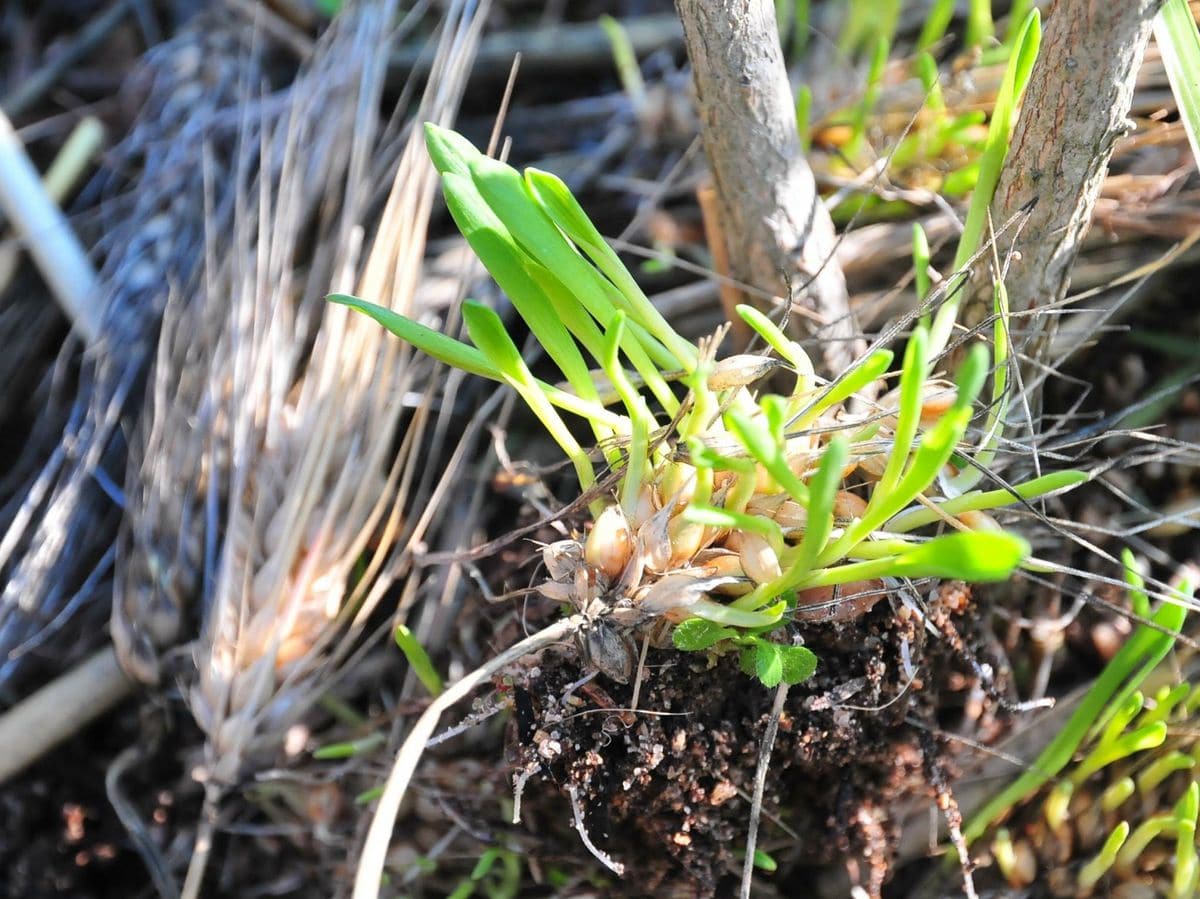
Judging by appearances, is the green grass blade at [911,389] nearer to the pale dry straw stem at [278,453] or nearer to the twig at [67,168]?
the pale dry straw stem at [278,453]

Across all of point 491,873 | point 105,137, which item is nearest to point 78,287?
point 105,137

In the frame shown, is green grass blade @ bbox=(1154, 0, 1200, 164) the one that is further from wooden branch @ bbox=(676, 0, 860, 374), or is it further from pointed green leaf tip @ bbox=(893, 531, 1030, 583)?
pointed green leaf tip @ bbox=(893, 531, 1030, 583)

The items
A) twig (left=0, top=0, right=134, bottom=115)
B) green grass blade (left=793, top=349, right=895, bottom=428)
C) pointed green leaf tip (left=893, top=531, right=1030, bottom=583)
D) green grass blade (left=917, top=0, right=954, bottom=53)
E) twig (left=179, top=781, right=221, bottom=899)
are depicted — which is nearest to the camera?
pointed green leaf tip (left=893, top=531, right=1030, bottom=583)

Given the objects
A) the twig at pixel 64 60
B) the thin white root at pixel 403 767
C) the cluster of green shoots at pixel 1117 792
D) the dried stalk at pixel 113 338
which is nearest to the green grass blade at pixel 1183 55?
the cluster of green shoots at pixel 1117 792

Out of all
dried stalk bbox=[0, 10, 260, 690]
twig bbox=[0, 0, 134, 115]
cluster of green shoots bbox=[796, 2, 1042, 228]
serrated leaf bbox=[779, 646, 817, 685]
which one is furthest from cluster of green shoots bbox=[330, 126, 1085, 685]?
twig bbox=[0, 0, 134, 115]

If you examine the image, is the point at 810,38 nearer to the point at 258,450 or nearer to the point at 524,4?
the point at 524,4
